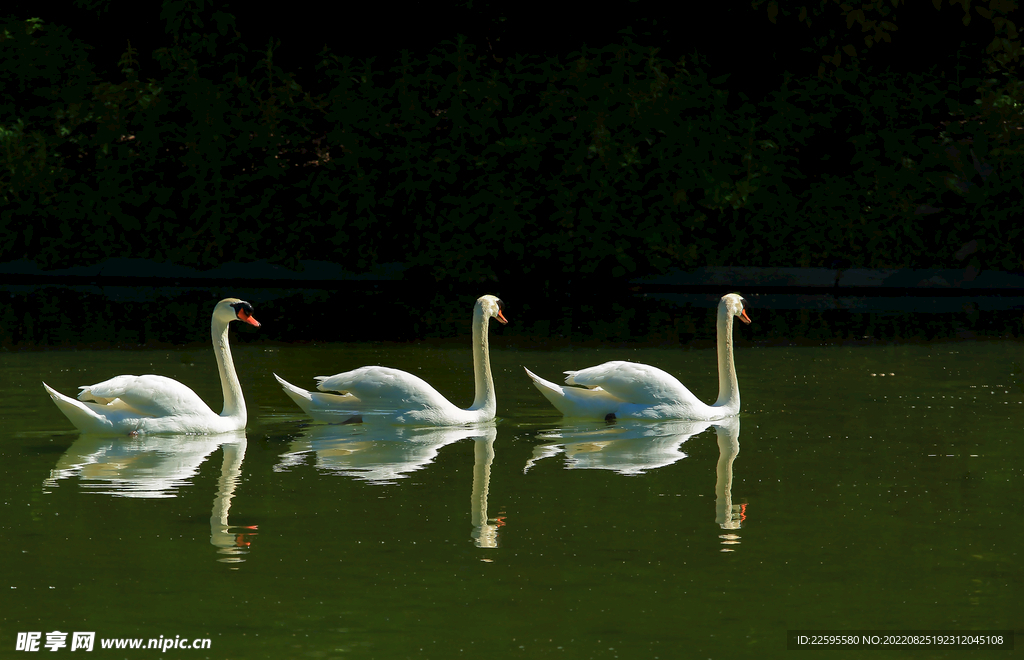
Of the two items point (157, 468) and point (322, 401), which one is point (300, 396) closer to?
point (322, 401)

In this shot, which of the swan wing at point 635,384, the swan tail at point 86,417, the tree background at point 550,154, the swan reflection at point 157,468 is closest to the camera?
the swan reflection at point 157,468

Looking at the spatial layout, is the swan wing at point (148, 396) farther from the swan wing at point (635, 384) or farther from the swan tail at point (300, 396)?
the swan wing at point (635, 384)

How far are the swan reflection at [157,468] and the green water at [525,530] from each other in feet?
0.09

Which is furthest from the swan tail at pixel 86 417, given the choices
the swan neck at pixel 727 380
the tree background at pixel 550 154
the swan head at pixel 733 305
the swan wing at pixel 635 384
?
the tree background at pixel 550 154

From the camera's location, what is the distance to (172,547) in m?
6.78

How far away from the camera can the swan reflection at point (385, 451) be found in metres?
8.62

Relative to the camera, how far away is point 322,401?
10516 mm

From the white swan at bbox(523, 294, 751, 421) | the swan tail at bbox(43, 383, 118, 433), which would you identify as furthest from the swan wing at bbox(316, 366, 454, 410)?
the swan tail at bbox(43, 383, 118, 433)

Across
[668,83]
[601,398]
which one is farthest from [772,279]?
[601,398]

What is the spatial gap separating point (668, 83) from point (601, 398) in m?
11.2

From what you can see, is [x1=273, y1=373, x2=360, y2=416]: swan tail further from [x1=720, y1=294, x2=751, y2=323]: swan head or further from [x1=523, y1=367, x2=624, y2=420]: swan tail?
[x1=720, y1=294, x2=751, y2=323]: swan head

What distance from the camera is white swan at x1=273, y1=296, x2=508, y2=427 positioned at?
10.3 m

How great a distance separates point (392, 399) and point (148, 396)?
63.5 inches

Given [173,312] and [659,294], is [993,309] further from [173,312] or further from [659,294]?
[173,312]
